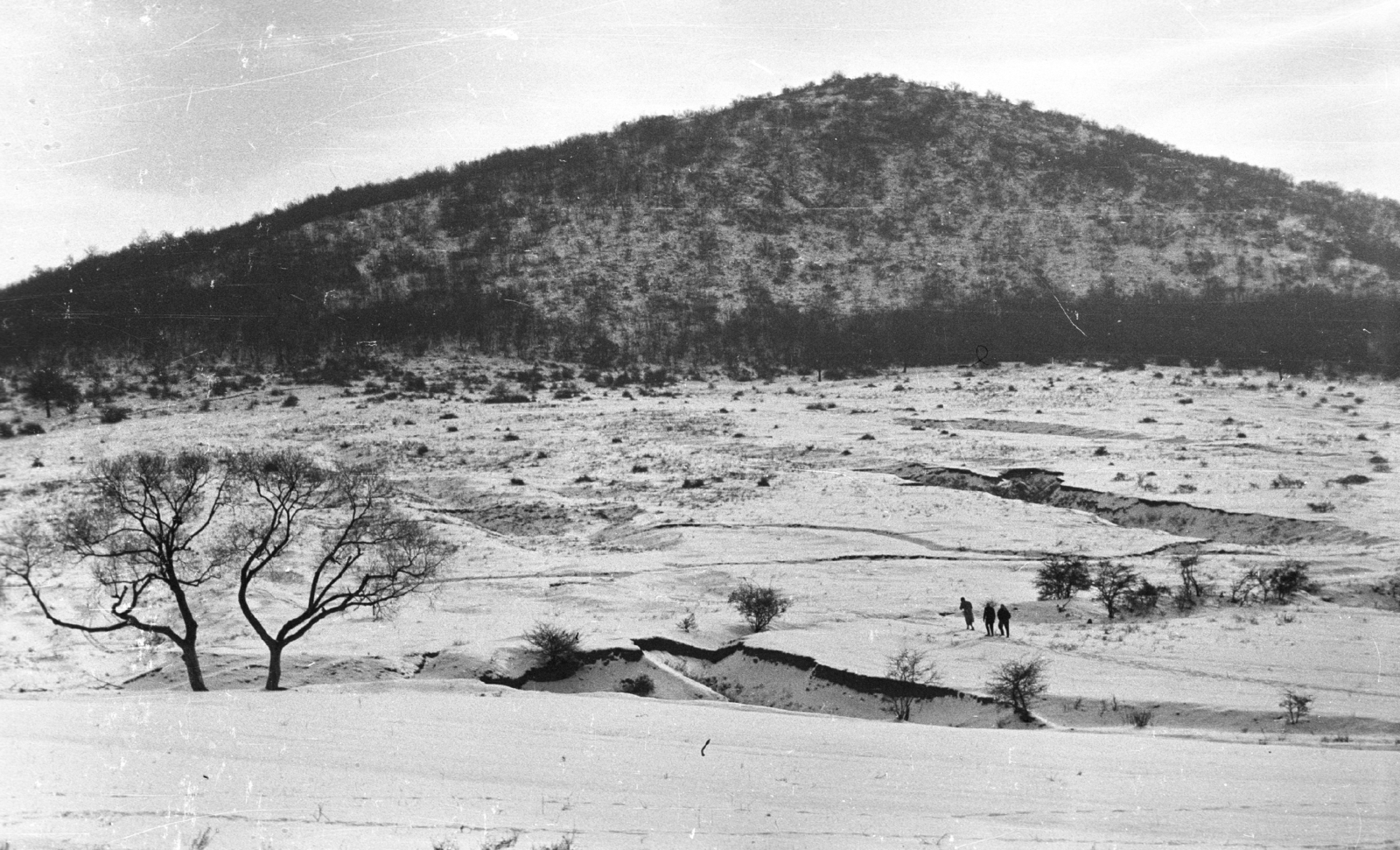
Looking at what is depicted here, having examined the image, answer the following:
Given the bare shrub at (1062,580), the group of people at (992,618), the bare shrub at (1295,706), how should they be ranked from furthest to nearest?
the bare shrub at (1062,580)
the group of people at (992,618)
the bare shrub at (1295,706)

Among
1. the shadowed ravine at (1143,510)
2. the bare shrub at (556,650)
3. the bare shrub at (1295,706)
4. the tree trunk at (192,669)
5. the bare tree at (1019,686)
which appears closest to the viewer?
the bare shrub at (1295,706)

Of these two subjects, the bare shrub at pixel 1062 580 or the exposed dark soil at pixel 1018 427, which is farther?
the exposed dark soil at pixel 1018 427

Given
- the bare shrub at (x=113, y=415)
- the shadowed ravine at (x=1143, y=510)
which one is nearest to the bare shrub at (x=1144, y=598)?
the shadowed ravine at (x=1143, y=510)

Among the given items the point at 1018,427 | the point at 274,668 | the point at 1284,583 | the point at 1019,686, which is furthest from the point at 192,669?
the point at 1018,427

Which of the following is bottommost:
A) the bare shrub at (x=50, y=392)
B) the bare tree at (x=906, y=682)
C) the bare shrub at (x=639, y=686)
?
the bare shrub at (x=639, y=686)

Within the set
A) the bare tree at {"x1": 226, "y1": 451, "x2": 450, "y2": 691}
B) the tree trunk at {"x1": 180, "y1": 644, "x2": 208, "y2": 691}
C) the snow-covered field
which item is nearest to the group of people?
the snow-covered field

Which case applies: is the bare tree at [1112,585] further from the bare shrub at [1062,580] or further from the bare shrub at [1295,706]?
the bare shrub at [1295,706]
